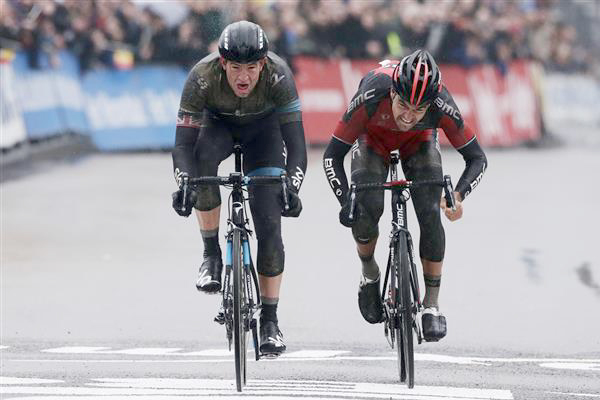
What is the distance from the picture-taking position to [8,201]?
51.9 ft

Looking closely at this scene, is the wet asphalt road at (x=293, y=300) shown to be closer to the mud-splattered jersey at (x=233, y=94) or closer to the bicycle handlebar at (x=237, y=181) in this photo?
the bicycle handlebar at (x=237, y=181)

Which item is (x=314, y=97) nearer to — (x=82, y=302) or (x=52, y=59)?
(x=52, y=59)

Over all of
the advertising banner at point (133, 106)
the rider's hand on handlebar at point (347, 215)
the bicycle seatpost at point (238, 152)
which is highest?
the advertising banner at point (133, 106)

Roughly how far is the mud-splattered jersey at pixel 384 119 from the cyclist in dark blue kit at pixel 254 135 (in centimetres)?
30

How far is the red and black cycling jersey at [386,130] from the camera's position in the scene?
25.1 feet

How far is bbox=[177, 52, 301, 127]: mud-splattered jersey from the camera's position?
757 centimetres

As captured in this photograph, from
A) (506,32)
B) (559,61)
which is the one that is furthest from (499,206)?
(559,61)

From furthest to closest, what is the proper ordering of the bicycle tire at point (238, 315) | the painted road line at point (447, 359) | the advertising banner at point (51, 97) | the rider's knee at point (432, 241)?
the advertising banner at point (51, 97) < the painted road line at point (447, 359) < the rider's knee at point (432, 241) < the bicycle tire at point (238, 315)

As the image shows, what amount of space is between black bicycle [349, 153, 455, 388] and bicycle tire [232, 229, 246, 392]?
0.70 meters

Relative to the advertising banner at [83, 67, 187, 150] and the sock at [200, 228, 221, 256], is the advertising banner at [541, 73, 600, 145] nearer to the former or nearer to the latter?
the advertising banner at [83, 67, 187, 150]

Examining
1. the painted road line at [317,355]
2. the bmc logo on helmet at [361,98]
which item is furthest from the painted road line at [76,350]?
the bmc logo on helmet at [361,98]

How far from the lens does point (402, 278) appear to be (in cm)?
743

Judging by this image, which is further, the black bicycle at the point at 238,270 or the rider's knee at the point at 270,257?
the rider's knee at the point at 270,257

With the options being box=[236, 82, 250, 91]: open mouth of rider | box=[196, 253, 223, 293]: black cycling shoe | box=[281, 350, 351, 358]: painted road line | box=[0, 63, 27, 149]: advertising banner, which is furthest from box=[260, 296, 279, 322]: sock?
box=[0, 63, 27, 149]: advertising banner
